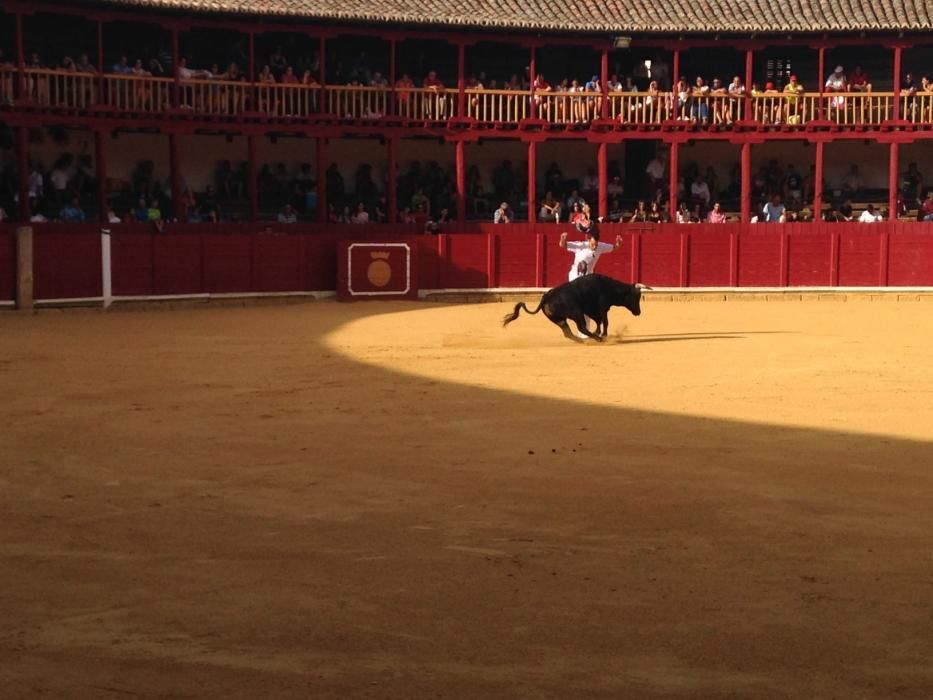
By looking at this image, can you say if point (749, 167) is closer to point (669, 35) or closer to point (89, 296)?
point (669, 35)

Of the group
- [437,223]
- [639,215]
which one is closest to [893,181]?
[639,215]

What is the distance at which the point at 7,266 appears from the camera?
2362 centimetres

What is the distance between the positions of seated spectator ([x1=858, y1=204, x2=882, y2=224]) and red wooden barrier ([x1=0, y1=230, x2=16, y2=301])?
16551mm

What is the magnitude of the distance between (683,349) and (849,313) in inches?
345

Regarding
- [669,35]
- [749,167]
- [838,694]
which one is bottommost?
[838,694]

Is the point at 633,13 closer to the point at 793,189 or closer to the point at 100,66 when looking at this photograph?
the point at 793,189

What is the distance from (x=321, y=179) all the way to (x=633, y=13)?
801 centimetres

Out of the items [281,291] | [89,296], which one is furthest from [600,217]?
[89,296]

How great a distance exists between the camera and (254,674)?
4.87 metres

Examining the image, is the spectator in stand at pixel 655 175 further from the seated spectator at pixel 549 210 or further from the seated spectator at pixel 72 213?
the seated spectator at pixel 72 213

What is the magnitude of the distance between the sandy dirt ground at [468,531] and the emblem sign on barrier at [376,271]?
12.3 meters

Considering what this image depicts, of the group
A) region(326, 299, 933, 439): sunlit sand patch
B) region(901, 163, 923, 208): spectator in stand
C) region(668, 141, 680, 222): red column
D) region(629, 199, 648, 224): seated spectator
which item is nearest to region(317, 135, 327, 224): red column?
region(629, 199, 648, 224): seated spectator

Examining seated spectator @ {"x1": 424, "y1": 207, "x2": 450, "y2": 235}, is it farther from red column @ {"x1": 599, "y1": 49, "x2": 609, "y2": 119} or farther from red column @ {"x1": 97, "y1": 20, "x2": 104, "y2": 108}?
red column @ {"x1": 97, "y1": 20, "x2": 104, "y2": 108}

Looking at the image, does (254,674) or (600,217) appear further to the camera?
(600,217)
